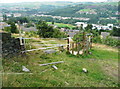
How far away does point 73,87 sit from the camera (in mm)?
5051

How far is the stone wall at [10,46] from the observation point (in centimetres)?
675

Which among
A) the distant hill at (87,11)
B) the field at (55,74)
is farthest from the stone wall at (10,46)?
the distant hill at (87,11)

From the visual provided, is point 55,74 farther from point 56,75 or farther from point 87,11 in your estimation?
point 87,11

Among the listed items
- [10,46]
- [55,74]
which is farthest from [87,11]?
Result: [55,74]

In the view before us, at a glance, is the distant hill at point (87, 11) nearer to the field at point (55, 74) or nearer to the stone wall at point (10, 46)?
the field at point (55, 74)

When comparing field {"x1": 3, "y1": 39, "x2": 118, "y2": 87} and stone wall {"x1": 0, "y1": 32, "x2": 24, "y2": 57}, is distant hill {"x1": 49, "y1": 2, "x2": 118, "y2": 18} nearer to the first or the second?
field {"x1": 3, "y1": 39, "x2": 118, "y2": 87}

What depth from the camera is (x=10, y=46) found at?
23.9 feet

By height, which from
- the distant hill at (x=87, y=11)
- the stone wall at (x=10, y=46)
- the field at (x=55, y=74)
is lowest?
the field at (x=55, y=74)

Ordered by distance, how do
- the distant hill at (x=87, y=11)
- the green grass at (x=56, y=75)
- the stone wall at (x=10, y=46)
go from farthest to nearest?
the distant hill at (x=87, y=11)
the stone wall at (x=10, y=46)
the green grass at (x=56, y=75)

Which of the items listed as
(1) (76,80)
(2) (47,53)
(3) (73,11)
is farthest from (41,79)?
(3) (73,11)

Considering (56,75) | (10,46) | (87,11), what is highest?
(87,11)

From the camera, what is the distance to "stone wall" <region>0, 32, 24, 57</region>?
22.2ft

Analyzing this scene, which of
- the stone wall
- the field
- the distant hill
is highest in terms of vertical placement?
the distant hill

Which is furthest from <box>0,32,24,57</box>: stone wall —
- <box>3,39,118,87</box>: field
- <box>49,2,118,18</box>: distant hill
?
<box>49,2,118,18</box>: distant hill
